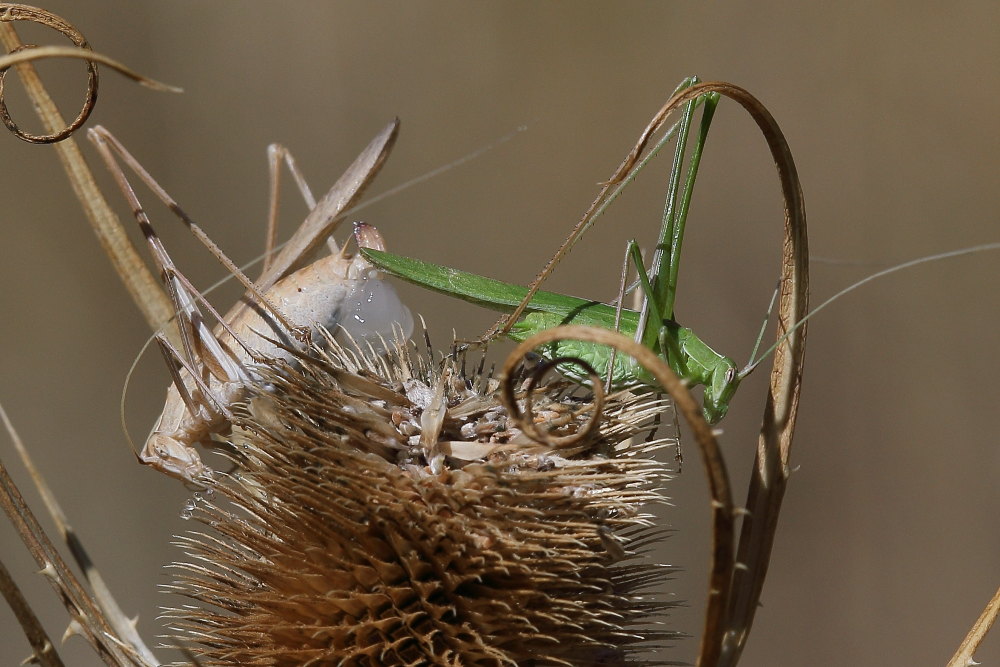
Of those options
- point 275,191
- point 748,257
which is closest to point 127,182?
point 275,191

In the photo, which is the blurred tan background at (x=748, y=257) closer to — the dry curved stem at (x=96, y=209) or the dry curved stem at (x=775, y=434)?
the dry curved stem at (x=96, y=209)

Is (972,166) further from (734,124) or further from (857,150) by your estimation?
(734,124)

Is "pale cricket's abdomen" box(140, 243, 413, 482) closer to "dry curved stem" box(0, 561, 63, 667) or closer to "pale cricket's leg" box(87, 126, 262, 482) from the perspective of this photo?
"pale cricket's leg" box(87, 126, 262, 482)

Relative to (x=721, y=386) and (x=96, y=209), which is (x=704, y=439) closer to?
(x=721, y=386)

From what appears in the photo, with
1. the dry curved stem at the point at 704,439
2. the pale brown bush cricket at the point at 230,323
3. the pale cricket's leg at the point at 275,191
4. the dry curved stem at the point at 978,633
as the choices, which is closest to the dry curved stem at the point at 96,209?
the pale brown bush cricket at the point at 230,323

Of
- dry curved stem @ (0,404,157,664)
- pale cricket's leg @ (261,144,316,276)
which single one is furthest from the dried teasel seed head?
pale cricket's leg @ (261,144,316,276)
